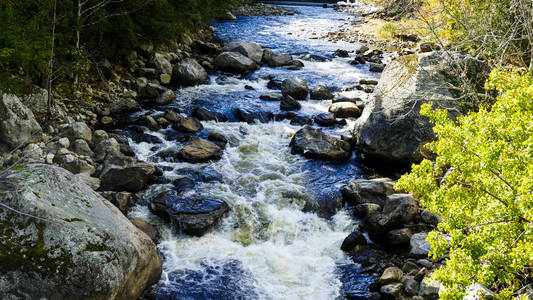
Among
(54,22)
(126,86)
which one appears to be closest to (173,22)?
(126,86)

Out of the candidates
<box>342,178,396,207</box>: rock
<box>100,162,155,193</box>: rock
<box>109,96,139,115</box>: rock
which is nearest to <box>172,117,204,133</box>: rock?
<box>109,96,139,115</box>: rock

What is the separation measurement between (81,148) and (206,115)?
4.43 metres

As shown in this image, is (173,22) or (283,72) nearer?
(173,22)

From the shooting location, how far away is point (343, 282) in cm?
771

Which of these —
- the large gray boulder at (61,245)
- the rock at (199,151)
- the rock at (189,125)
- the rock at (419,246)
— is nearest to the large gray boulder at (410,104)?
the rock at (419,246)

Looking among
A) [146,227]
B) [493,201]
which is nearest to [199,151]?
[146,227]

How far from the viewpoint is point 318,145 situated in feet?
40.2

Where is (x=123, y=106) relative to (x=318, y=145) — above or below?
above

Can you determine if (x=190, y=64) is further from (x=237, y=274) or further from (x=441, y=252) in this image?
(x=441, y=252)

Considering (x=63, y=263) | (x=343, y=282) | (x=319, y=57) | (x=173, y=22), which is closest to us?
(x=63, y=263)

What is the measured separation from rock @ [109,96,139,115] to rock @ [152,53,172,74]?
10.4ft

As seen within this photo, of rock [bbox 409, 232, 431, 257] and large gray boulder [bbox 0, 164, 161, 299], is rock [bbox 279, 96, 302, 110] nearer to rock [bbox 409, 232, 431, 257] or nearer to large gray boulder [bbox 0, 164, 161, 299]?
rock [bbox 409, 232, 431, 257]

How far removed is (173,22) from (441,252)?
1503cm

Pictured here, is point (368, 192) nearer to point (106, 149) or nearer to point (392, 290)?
point (392, 290)
